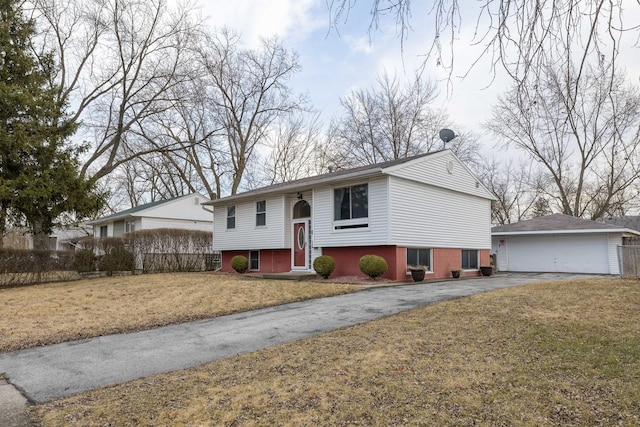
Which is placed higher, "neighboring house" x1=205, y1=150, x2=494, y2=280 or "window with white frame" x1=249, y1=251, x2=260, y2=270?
"neighboring house" x1=205, y1=150, x2=494, y2=280

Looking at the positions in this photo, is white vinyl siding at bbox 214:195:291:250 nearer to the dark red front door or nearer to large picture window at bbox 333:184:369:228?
the dark red front door

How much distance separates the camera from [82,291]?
514 inches

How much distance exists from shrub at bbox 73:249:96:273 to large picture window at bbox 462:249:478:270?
16181 mm

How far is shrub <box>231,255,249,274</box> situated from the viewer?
1905 centimetres

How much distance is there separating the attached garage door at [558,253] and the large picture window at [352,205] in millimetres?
12743

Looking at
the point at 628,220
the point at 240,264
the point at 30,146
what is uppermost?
the point at 30,146

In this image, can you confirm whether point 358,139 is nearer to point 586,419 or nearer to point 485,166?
point 485,166

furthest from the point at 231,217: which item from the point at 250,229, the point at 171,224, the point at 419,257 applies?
the point at 419,257

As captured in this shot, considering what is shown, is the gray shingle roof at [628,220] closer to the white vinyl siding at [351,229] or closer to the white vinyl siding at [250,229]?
the white vinyl siding at [351,229]

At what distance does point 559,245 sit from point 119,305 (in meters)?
20.9

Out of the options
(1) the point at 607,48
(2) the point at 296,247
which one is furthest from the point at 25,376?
(2) the point at 296,247

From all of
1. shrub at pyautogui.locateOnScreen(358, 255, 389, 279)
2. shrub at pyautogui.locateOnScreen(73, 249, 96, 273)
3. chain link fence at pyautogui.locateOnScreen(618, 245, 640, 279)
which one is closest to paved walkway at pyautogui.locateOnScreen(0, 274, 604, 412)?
shrub at pyautogui.locateOnScreen(358, 255, 389, 279)

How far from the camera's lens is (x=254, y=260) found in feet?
64.7

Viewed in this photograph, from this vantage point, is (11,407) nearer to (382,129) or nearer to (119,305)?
(119,305)
